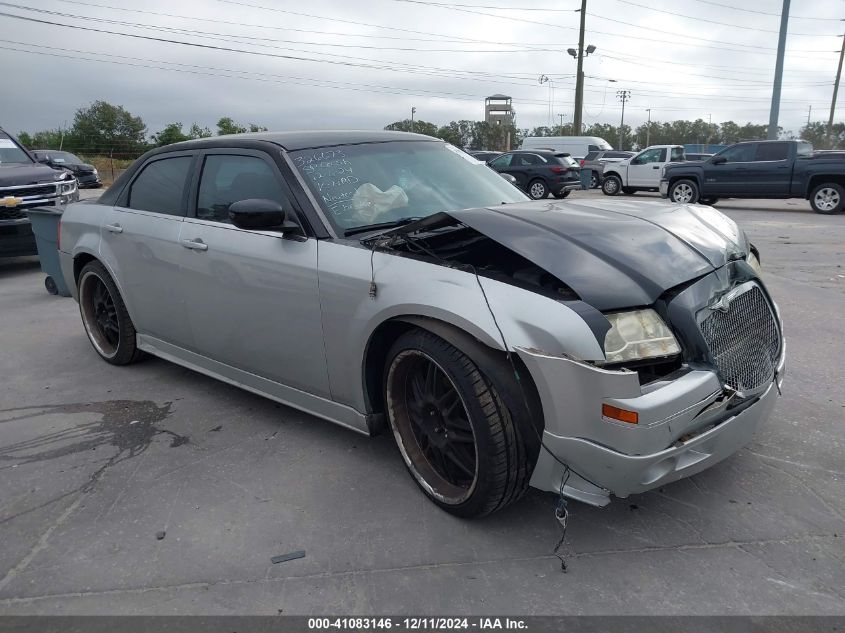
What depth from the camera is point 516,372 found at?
2.43 m

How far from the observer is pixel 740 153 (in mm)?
16734

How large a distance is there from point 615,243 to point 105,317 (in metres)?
3.95

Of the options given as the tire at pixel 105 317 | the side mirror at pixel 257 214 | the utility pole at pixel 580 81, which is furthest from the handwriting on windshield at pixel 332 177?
the utility pole at pixel 580 81

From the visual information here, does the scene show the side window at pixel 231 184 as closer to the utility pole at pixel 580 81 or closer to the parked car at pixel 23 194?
the parked car at pixel 23 194

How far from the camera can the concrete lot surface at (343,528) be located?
2371 mm

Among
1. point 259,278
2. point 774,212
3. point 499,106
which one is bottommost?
point 774,212

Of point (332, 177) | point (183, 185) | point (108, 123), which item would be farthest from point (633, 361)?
point (108, 123)

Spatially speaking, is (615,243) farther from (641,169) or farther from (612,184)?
(612,184)

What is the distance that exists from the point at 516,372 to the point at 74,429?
2849 mm

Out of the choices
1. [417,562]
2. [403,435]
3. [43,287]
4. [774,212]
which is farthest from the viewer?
[774,212]
